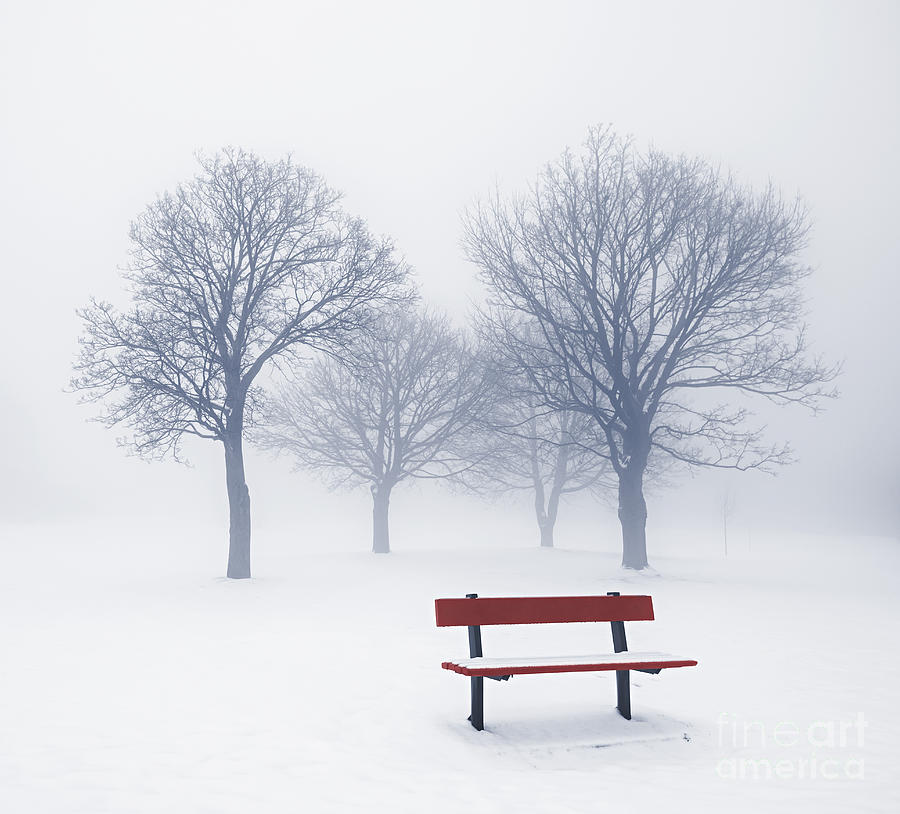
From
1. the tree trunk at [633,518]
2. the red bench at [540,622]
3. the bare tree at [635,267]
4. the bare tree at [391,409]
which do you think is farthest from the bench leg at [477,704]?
the bare tree at [391,409]

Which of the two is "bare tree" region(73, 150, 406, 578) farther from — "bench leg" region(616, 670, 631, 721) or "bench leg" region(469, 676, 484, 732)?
"bench leg" region(616, 670, 631, 721)

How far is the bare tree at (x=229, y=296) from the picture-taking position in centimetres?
2027

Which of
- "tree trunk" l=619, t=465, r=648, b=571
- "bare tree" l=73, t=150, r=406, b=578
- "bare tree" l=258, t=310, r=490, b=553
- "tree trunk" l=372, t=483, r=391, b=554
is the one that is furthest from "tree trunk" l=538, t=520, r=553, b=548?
"bare tree" l=73, t=150, r=406, b=578

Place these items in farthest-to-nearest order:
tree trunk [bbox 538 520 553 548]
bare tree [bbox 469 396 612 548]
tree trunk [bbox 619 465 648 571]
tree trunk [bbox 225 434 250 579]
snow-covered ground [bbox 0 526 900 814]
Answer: tree trunk [bbox 538 520 553 548] < bare tree [bbox 469 396 612 548] < tree trunk [bbox 619 465 648 571] < tree trunk [bbox 225 434 250 579] < snow-covered ground [bbox 0 526 900 814]

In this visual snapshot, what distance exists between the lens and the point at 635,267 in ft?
74.8

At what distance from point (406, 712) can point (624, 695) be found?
2170 millimetres

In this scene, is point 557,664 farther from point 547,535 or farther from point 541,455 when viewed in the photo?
point 547,535

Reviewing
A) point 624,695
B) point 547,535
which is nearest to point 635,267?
point 624,695

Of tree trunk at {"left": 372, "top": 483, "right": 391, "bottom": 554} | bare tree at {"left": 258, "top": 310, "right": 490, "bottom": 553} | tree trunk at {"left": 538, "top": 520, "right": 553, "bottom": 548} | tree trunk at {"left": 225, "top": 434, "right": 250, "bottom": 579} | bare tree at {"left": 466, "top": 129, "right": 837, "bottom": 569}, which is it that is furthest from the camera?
tree trunk at {"left": 538, "top": 520, "right": 553, "bottom": 548}

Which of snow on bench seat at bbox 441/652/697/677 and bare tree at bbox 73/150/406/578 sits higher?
bare tree at bbox 73/150/406/578

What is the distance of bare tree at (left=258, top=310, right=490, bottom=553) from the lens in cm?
3089

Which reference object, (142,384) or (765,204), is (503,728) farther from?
(765,204)

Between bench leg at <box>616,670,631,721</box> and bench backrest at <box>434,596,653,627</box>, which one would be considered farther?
bench leg at <box>616,670,631,721</box>

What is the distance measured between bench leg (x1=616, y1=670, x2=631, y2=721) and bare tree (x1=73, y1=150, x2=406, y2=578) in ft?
48.4
